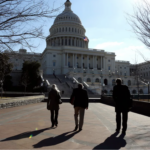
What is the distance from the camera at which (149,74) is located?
304 ft

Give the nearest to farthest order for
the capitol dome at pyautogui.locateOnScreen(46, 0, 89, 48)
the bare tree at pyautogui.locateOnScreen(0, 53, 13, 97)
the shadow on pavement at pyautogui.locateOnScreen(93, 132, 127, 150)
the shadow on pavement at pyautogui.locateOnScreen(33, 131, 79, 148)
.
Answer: the shadow on pavement at pyautogui.locateOnScreen(93, 132, 127, 150) < the shadow on pavement at pyautogui.locateOnScreen(33, 131, 79, 148) < the bare tree at pyautogui.locateOnScreen(0, 53, 13, 97) < the capitol dome at pyautogui.locateOnScreen(46, 0, 89, 48)

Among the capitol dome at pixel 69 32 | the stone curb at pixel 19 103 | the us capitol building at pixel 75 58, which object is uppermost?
the capitol dome at pixel 69 32

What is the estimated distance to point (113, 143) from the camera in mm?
5254

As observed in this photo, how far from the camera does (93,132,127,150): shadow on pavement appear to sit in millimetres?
4891

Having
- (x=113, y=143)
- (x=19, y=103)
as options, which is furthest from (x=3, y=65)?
(x=113, y=143)

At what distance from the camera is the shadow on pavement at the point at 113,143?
4891mm

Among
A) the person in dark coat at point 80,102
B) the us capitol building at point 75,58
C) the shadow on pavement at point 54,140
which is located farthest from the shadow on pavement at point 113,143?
the us capitol building at point 75,58

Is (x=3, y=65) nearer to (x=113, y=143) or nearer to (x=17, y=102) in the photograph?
(x=17, y=102)

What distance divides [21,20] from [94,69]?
6727cm

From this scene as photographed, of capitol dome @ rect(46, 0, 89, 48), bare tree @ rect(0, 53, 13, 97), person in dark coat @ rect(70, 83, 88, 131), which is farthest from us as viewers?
capitol dome @ rect(46, 0, 89, 48)

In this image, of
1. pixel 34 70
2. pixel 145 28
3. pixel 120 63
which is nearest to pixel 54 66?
pixel 34 70

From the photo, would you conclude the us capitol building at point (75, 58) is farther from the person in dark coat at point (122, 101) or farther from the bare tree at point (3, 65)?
the person in dark coat at point (122, 101)

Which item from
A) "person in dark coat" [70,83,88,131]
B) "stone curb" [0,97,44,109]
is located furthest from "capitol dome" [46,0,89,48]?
"person in dark coat" [70,83,88,131]

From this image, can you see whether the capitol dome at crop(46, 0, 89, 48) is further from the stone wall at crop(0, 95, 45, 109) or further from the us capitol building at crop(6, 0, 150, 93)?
the stone wall at crop(0, 95, 45, 109)
